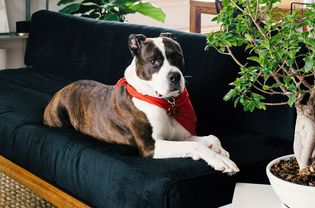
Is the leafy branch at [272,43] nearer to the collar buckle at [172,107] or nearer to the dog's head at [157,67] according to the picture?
the dog's head at [157,67]

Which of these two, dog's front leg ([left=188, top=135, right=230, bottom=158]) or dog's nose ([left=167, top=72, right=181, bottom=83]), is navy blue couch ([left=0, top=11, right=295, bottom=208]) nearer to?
dog's front leg ([left=188, top=135, right=230, bottom=158])

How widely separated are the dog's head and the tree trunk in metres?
0.69

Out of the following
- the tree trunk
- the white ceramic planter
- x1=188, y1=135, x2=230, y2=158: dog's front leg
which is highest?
the tree trunk

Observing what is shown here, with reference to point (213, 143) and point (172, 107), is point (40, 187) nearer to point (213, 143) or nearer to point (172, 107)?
point (172, 107)

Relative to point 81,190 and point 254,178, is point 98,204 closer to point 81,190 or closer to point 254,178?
point 81,190

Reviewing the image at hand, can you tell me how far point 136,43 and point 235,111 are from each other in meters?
0.59

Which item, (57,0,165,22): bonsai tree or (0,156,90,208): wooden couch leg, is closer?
(0,156,90,208): wooden couch leg

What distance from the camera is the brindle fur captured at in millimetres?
2469

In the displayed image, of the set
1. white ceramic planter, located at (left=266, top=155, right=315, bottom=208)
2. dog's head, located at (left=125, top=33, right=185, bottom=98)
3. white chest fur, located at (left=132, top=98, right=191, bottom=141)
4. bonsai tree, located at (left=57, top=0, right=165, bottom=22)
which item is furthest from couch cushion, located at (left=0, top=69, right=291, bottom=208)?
bonsai tree, located at (left=57, top=0, right=165, bottom=22)

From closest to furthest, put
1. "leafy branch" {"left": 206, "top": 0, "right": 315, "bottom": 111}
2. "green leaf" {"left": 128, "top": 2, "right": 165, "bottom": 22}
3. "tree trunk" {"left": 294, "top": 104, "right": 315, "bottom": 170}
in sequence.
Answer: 1. "leafy branch" {"left": 206, "top": 0, "right": 315, "bottom": 111}
2. "tree trunk" {"left": 294, "top": 104, "right": 315, "bottom": 170}
3. "green leaf" {"left": 128, "top": 2, "right": 165, "bottom": 22}

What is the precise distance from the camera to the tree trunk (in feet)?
5.85

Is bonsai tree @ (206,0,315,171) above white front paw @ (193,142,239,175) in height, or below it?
above

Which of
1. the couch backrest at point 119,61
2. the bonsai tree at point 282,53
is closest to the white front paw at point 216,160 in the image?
the bonsai tree at point 282,53

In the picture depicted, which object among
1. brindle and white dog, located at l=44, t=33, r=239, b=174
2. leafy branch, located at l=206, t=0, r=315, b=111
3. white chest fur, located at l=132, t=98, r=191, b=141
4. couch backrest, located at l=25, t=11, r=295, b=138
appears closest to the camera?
leafy branch, located at l=206, t=0, r=315, b=111
